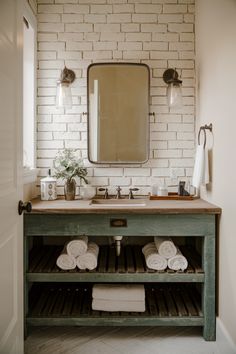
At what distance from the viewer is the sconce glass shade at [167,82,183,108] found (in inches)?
105

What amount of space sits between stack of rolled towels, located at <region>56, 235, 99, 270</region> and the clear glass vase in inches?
17.3

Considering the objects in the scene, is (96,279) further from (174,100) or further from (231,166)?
(174,100)

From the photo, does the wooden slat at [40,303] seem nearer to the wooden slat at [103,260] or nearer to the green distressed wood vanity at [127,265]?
the green distressed wood vanity at [127,265]

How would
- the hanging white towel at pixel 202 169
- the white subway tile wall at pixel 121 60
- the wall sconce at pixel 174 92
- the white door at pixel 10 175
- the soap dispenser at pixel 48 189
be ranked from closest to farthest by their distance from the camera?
the white door at pixel 10 175
the hanging white towel at pixel 202 169
the soap dispenser at pixel 48 189
the wall sconce at pixel 174 92
the white subway tile wall at pixel 121 60

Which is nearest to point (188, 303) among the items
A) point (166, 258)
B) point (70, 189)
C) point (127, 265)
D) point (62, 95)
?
point (166, 258)

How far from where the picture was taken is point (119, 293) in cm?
223

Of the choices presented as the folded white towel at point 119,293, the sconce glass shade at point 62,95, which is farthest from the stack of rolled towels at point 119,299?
the sconce glass shade at point 62,95

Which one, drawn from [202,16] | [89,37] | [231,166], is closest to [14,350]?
[231,166]

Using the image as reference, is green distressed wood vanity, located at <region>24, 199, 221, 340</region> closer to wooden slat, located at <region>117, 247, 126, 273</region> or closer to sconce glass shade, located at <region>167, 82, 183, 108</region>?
wooden slat, located at <region>117, 247, 126, 273</region>

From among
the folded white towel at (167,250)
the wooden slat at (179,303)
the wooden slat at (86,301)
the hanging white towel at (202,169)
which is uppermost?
the hanging white towel at (202,169)

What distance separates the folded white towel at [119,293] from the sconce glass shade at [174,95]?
1404mm

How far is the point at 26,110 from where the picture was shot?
2.69 metres

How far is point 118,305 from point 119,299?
0.04 meters

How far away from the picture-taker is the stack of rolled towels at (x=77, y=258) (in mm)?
2193
